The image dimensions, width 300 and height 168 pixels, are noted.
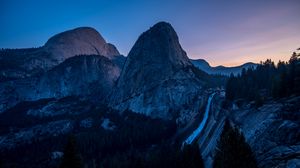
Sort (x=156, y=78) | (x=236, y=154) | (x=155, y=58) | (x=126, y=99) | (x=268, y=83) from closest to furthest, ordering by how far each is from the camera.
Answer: (x=236, y=154)
(x=268, y=83)
(x=156, y=78)
(x=126, y=99)
(x=155, y=58)

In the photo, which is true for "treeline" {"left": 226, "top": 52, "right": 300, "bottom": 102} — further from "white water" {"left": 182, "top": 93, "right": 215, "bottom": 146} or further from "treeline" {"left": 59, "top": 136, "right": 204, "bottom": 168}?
"treeline" {"left": 59, "top": 136, "right": 204, "bottom": 168}

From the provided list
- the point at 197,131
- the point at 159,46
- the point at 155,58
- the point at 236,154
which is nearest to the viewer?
the point at 236,154

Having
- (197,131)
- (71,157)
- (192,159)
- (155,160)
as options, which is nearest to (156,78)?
(197,131)

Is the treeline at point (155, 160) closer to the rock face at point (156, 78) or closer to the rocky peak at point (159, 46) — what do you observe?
the rock face at point (156, 78)

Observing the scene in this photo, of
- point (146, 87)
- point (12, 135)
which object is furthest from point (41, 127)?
point (146, 87)

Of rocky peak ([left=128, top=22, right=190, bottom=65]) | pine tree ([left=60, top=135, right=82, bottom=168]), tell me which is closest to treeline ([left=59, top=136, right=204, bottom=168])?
pine tree ([left=60, top=135, right=82, bottom=168])

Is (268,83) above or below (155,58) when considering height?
below

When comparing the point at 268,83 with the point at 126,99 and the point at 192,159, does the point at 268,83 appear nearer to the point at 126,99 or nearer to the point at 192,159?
the point at 192,159

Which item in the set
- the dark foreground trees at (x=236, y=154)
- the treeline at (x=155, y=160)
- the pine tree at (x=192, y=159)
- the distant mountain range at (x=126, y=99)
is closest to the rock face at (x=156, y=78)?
the distant mountain range at (x=126, y=99)
